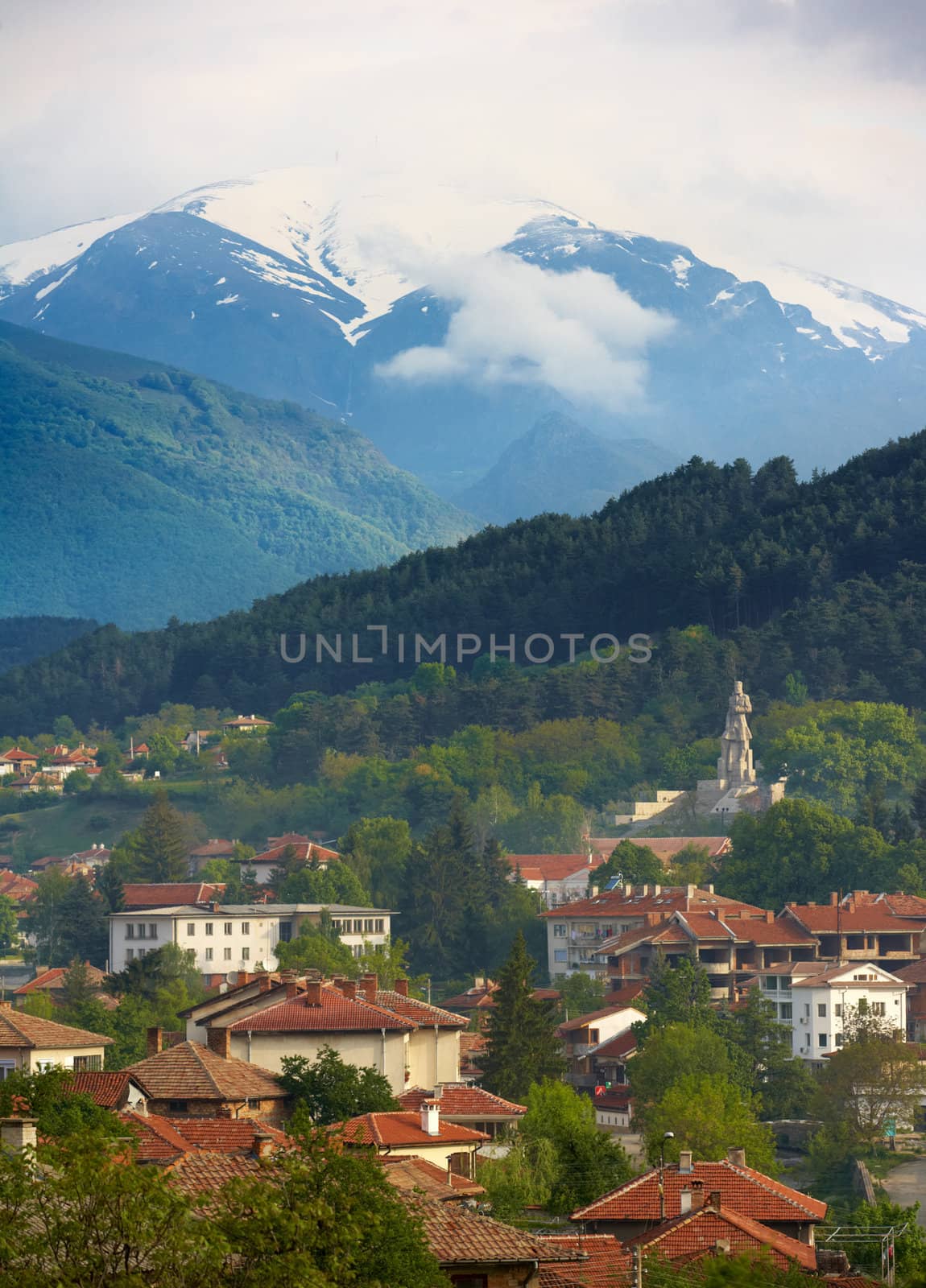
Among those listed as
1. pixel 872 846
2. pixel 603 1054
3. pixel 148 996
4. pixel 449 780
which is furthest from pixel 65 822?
pixel 603 1054

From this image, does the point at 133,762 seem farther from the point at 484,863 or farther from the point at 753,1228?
the point at 753,1228

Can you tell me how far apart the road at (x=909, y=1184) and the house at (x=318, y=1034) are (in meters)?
11.6

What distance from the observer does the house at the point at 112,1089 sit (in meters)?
45.7

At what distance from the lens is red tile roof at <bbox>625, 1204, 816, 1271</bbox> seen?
36031 mm

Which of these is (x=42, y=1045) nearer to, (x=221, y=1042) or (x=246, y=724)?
(x=221, y=1042)

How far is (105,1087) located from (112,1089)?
289 millimetres

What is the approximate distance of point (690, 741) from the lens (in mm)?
149750

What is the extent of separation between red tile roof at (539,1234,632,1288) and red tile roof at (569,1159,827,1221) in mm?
2623

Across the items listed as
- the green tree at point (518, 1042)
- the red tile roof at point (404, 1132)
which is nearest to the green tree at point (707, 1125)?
the green tree at point (518, 1042)

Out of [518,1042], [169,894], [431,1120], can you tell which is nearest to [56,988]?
[169,894]

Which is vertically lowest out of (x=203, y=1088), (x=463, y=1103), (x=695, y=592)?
(x=463, y=1103)

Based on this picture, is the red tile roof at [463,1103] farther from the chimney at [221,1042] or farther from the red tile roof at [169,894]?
the red tile roof at [169,894]

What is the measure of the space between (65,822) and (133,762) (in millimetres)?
15575

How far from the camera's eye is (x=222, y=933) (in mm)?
105812
